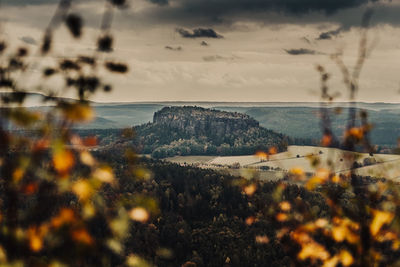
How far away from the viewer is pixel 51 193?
5.82 meters

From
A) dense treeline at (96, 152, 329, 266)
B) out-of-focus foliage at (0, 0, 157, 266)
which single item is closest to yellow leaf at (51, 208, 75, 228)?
out-of-focus foliage at (0, 0, 157, 266)

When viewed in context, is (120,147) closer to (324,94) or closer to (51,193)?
(51,193)

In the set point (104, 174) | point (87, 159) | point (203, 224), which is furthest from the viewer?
point (203, 224)

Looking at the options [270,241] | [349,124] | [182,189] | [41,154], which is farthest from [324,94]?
[182,189]

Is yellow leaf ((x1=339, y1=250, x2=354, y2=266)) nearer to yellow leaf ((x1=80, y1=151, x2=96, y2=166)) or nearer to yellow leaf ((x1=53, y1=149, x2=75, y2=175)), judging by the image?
yellow leaf ((x1=80, y1=151, x2=96, y2=166))

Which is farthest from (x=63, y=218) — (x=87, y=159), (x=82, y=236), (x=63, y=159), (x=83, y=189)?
(x=87, y=159)

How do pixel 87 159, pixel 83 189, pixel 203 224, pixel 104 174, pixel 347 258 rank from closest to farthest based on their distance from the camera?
pixel 83 189
pixel 104 174
pixel 87 159
pixel 347 258
pixel 203 224

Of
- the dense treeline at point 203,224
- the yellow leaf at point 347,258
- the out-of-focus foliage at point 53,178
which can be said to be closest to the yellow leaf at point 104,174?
the out-of-focus foliage at point 53,178

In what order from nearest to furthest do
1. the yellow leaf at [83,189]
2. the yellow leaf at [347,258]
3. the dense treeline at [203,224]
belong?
the yellow leaf at [83,189], the yellow leaf at [347,258], the dense treeline at [203,224]

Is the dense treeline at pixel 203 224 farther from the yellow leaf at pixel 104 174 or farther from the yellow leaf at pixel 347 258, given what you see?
the yellow leaf at pixel 104 174

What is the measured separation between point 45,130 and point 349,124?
6.92 meters

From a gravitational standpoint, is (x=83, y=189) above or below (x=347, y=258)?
above

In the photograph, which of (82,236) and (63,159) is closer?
(63,159)

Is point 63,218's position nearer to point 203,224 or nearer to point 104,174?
point 104,174
